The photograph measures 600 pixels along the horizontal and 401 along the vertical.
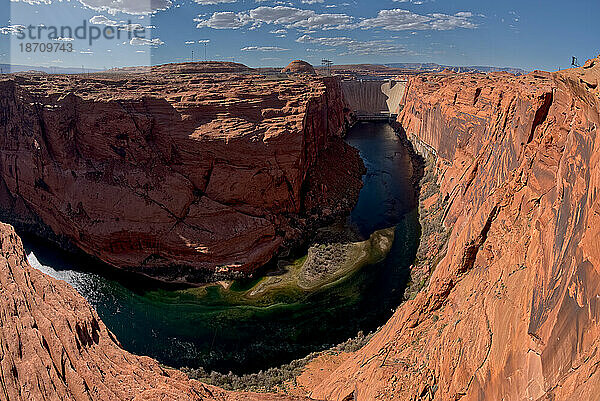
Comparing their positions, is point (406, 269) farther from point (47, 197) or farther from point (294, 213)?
point (47, 197)

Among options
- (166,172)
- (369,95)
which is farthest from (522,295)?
(369,95)

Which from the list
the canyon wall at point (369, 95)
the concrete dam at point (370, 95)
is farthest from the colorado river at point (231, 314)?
the canyon wall at point (369, 95)

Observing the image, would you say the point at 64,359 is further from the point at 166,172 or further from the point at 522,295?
the point at 166,172

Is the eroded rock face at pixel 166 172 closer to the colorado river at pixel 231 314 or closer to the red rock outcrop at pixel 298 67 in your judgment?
the colorado river at pixel 231 314

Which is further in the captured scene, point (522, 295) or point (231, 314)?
point (231, 314)

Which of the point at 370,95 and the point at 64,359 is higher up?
the point at 370,95

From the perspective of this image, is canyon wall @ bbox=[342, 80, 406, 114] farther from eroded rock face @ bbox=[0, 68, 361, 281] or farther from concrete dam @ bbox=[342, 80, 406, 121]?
eroded rock face @ bbox=[0, 68, 361, 281]
